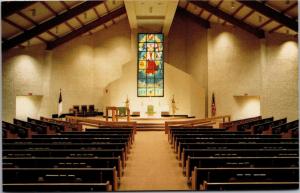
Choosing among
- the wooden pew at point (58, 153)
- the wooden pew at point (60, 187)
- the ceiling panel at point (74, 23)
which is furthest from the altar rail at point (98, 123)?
the wooden pew at point (60, 187)

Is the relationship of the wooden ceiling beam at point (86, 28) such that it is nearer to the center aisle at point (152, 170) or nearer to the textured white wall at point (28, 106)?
the textured white wall at point (28, 106)

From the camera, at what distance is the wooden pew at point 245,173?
4857 mm

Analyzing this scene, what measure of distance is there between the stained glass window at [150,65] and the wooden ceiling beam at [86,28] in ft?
6.92

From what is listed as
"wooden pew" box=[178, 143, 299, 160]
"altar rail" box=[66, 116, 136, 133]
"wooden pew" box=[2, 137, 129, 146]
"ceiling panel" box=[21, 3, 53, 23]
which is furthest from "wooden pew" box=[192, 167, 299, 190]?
"ceiling panel" box=[21, 3, 53, 23]

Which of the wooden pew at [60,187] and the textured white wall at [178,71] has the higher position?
the textured white wall at [178,71]

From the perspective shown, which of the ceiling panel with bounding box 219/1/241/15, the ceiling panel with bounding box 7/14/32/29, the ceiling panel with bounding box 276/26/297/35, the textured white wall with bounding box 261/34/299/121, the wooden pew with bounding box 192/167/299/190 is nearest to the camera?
the wooden pew with bounding box 192/167/299/190

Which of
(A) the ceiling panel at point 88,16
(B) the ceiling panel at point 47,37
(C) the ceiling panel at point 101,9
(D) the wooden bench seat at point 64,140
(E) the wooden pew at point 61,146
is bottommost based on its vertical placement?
(E) the wooden pew at point 61,146

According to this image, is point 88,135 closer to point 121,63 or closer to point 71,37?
point 71,37

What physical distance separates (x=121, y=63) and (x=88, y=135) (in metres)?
10.5

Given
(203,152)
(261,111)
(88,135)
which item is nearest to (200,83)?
(261,111)

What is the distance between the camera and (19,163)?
17.6 ft

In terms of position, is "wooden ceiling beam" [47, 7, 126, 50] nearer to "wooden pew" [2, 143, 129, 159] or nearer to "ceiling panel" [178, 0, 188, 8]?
"ceiling panel" [178, 0, 188, 8]

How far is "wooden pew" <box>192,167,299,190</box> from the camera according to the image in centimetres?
486

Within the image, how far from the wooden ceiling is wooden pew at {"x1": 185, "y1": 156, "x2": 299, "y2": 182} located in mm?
6548
